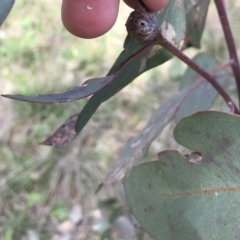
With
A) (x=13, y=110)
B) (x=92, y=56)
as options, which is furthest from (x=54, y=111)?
(x=92, y=56)

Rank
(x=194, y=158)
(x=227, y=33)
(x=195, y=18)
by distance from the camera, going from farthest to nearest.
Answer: (x=195, y=18) < (x=227, y=33) < (x=194, y=158)

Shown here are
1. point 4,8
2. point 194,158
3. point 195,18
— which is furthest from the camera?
point 195,18

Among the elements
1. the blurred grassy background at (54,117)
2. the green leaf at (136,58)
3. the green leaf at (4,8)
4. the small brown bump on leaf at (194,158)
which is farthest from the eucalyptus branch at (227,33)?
the blurred grassy background at (54,117)

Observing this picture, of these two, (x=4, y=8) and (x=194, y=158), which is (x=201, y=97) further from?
(x=4, y=8)

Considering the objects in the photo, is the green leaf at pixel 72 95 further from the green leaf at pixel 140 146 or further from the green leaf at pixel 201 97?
the green leaf at pixel 201 97

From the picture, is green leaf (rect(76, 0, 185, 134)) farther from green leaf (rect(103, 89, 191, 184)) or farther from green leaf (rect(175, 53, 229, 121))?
green leaf (rect(175, 53, 229, 121))

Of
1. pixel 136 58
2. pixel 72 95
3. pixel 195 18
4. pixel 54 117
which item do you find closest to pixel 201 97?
pixel 195 18
